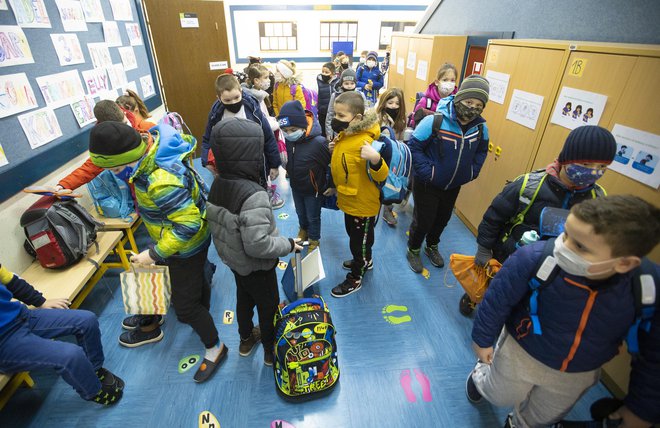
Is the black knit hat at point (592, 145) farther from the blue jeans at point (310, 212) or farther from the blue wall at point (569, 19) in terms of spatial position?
the blue jeans at point (310, 212)

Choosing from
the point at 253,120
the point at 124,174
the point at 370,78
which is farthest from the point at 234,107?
the point at 370,78

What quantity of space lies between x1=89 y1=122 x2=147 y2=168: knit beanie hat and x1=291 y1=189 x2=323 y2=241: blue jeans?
147 cm

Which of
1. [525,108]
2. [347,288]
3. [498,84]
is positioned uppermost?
[498,84]

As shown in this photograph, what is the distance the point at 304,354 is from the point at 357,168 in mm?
1268

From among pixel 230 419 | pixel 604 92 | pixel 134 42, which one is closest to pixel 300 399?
pixel 230 419

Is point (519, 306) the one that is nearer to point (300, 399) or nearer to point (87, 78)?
point (300, 399)

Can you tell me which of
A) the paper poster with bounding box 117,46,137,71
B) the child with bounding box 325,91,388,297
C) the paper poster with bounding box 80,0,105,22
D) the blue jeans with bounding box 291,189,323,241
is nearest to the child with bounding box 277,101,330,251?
the blue jeans with bounding box 291,189,323,241

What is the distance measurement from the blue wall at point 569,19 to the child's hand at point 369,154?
1957 mm

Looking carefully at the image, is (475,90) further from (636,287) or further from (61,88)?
(61,88)

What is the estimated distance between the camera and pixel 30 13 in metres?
2.40

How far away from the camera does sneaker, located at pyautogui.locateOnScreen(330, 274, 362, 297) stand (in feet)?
8.95

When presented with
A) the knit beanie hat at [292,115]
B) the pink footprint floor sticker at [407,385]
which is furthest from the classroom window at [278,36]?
the pink footprint floor sticker at [407,385]

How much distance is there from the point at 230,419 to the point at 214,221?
3.89 feet

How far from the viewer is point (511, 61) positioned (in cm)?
278
